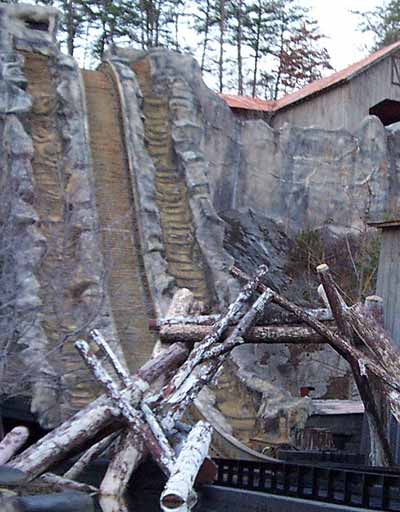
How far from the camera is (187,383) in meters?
11.4

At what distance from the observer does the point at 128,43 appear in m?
41.4

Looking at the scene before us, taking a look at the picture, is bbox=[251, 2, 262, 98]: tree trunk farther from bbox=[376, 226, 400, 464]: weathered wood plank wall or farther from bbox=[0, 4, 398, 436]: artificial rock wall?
bbox=[376, 226, 400, 464]: weathered wood plank wall

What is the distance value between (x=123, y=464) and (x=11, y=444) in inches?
50.7

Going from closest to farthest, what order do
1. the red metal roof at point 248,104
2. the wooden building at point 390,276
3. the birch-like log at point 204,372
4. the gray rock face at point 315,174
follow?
the birch-like log at point 204,372, the wooden building at point 390,276, the gray rock face at point 315,174, the red metal roof at point 248,104

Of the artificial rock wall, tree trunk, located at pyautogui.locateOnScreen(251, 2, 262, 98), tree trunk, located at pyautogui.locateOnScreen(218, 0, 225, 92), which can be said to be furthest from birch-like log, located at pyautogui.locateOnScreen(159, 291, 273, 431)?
tree trunk, located at pyautogui.locateOnScreen(251, 2, 262, 98)

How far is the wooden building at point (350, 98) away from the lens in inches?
1289

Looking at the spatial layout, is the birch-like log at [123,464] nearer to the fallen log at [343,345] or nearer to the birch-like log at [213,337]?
the birch-like log at [213,337]

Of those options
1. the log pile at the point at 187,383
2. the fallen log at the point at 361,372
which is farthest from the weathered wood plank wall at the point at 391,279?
the fallen log at the point at 361,372

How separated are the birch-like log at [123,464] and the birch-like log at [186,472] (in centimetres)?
84

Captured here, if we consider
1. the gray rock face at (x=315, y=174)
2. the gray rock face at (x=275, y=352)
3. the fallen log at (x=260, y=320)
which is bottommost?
the gray rock face at (x=275, y=352)

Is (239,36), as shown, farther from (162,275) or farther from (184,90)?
(162,275)

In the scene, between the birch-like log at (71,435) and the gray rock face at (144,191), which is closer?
the birch-like log at (71,435)

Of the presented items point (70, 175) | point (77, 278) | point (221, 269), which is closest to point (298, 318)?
point (77, 278)

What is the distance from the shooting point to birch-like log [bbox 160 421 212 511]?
30.5 feet
